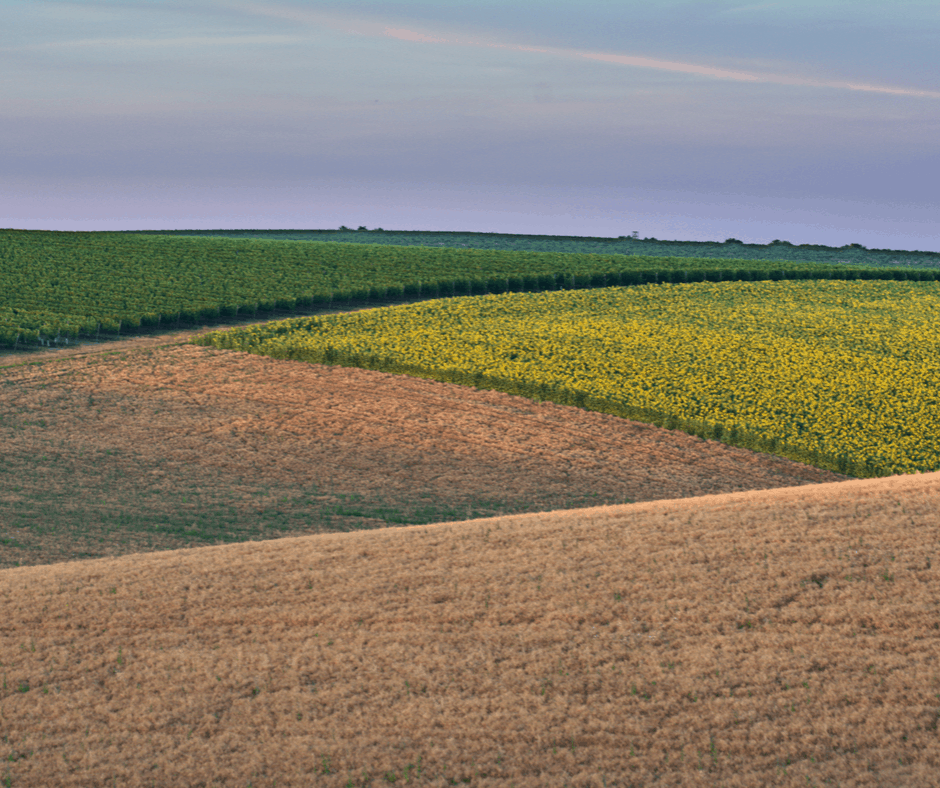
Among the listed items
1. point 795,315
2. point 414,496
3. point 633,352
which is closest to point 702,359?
point 633,352

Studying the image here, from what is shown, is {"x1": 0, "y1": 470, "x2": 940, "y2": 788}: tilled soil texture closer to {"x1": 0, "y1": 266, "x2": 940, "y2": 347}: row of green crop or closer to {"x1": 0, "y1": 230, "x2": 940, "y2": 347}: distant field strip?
{"x1": 0, "y1": 266, "x2": 940, "y2": 347}: row of green crop

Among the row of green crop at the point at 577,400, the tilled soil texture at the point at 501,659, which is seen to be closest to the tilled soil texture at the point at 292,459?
the row of green crop at the point at 577,400

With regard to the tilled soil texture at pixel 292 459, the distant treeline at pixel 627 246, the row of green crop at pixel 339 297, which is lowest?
the tilled soil texture at pixel 292 459

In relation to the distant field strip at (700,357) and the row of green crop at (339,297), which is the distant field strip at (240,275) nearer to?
the row of green crop at (339,297)

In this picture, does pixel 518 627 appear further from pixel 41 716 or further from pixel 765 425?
pixel 765 425

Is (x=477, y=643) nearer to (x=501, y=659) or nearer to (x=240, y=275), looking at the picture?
(x=501, y=659)

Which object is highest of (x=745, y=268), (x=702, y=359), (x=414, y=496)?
(x=745, y=268)

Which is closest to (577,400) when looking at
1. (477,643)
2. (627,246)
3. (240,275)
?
(477,643)

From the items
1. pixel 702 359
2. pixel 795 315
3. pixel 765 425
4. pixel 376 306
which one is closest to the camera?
pixel 765 425
